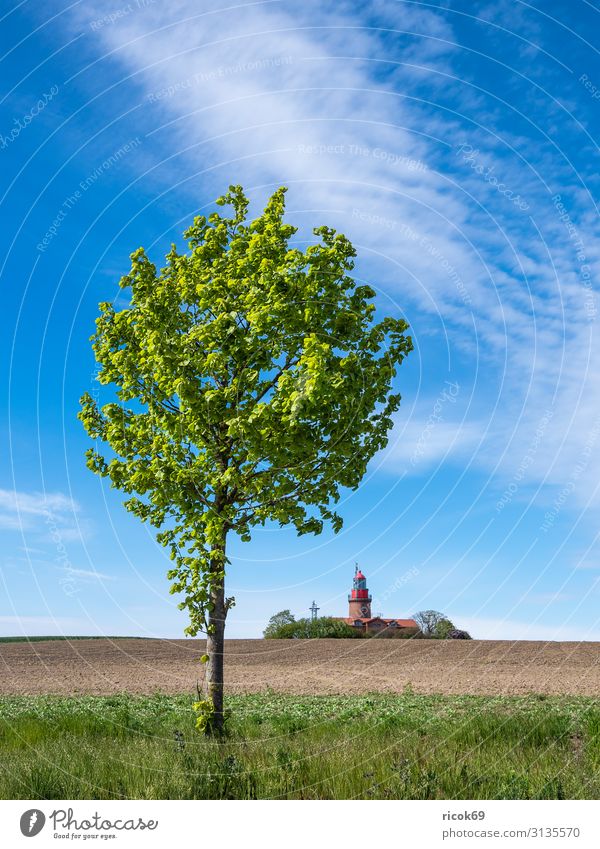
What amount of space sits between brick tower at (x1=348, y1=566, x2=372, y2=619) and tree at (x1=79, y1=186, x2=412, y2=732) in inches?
3230

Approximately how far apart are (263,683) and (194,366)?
19.1 metres

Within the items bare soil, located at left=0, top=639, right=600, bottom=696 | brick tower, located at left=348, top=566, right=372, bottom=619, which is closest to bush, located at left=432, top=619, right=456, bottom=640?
bare soil, located at left=0, top=639, right=600, bottom=696

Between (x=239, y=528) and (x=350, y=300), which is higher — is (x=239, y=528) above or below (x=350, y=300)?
below

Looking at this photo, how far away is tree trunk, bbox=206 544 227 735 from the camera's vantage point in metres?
12.8

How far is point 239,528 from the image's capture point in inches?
515

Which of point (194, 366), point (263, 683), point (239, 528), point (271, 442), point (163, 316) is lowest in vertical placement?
point (263, 683)

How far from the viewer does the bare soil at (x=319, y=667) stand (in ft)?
84.8

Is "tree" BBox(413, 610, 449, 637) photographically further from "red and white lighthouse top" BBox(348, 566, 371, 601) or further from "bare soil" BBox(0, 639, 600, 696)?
"red and white lighthouse top" BBox(348, 566, 371, 601)

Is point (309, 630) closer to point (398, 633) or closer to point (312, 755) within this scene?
point (398, 633)

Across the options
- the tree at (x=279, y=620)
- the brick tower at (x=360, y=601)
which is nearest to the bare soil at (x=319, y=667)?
the tree at (x=279, y=620)
